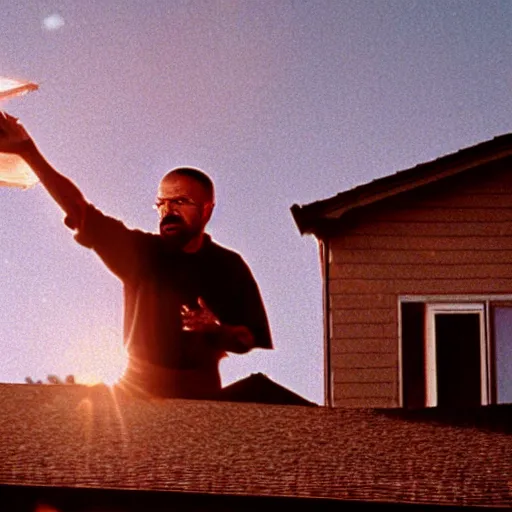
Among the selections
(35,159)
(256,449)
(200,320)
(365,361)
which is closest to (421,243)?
(365,361)

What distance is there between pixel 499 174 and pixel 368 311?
2493 millimetres

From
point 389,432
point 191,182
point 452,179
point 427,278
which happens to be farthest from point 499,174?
point 389,432

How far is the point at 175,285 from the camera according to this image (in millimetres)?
12570

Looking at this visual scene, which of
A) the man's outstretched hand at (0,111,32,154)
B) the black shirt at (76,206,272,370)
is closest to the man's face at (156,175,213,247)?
the black shirt at (76,206,272,370)

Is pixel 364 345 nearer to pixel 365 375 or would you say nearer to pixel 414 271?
pixel 365 375

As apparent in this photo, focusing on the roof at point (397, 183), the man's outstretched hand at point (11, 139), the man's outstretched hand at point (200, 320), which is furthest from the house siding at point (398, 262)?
the man's outstretched hand at point (11, 139)

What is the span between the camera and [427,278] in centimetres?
1514

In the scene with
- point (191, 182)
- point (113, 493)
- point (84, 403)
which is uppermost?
point (191, 182)

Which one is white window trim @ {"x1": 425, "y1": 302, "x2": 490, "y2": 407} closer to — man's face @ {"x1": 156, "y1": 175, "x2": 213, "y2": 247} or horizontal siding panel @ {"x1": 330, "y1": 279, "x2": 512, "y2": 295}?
horizontal siding panel @ {"x1": 330, "y1": 279, "x2": 512, "y2": 295}

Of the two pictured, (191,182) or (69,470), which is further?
(191,182)

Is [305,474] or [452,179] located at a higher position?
[452,179]

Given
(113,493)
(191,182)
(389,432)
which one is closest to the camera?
(113,493)

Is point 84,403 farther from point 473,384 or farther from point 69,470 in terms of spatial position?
point 473,384

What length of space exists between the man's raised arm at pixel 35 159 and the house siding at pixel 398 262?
425 centimetres
